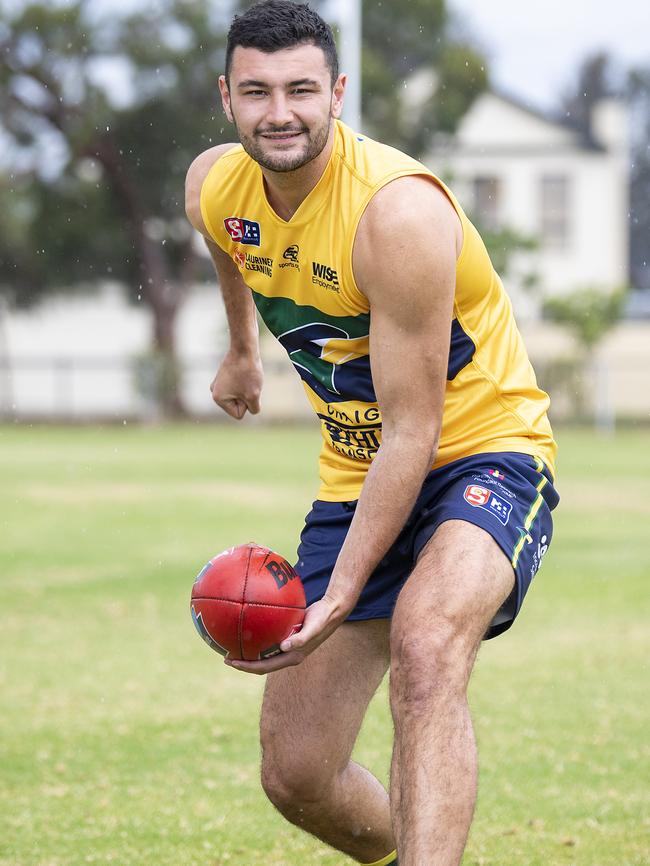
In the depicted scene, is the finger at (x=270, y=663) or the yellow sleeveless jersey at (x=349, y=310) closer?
the finger at (x=270, y=663)

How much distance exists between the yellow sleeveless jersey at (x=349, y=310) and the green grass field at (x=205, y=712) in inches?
66.2

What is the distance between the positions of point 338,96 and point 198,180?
2.49 ft

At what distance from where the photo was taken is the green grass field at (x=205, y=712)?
5.25 meters

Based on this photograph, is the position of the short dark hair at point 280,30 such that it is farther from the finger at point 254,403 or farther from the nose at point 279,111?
the finger at point 254,403

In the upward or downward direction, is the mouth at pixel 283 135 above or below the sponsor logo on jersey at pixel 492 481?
above

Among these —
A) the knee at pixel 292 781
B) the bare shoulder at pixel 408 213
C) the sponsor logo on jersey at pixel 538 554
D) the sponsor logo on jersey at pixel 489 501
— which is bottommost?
the knee at pixel 292 781

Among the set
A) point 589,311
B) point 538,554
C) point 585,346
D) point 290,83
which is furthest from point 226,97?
point 585,346

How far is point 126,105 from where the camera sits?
127ft

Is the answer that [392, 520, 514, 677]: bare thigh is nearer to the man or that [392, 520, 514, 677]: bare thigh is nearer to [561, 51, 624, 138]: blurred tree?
the man

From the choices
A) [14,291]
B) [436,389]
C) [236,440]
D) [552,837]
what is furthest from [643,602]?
[14,291]

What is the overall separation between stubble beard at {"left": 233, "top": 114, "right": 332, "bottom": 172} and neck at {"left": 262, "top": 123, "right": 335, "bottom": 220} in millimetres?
40

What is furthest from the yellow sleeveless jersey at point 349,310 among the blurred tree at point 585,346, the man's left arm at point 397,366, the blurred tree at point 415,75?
the blurred tree at point 415,75

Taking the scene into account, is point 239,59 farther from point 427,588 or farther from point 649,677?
point 649,677

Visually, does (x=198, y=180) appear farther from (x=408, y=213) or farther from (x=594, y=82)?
(x=594, y=82)
